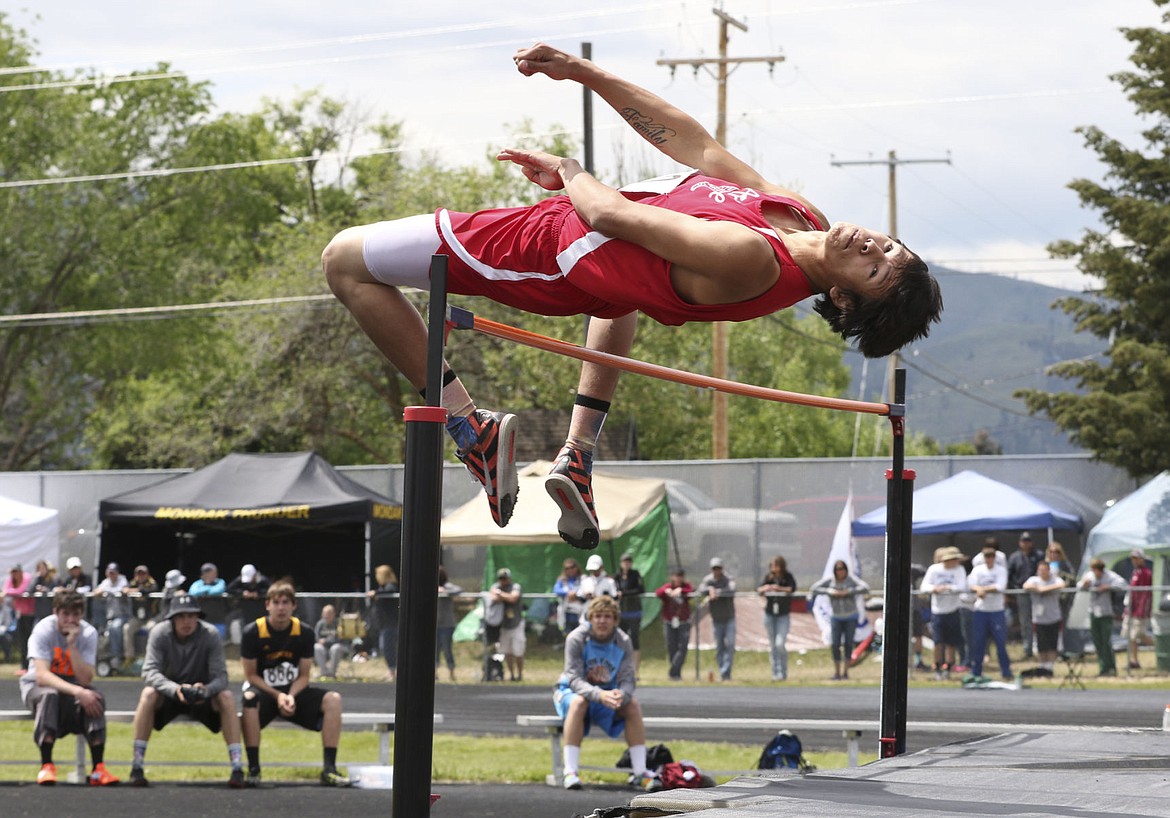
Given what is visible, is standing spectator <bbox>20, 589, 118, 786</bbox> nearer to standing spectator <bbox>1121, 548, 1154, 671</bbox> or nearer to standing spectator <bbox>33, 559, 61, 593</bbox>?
standing spectator <bbox>33, 559, 61, 593</bbox>

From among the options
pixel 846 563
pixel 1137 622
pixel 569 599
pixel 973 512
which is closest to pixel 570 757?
pixel 569 599

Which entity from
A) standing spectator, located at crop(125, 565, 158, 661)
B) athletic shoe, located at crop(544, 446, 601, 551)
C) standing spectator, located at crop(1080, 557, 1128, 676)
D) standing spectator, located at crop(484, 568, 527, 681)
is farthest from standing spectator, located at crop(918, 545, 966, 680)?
athletic shoe, located at crop(544, 446, 601, 551)

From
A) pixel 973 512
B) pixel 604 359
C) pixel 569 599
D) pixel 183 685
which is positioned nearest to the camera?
pixel 604 359

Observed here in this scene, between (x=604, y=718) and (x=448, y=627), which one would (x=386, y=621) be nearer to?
(x=448, y=627)

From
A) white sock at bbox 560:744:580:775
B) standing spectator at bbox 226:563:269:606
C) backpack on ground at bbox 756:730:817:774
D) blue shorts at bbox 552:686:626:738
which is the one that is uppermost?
standing spectator at bbox 226:563:269:606

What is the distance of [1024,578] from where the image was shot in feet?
47.6

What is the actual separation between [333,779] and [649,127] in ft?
21.2

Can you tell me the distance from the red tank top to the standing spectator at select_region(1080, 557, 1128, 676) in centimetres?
1073

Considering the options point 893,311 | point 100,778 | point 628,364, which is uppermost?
point 893,311

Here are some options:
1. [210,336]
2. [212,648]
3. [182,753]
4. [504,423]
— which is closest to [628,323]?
[504,423]

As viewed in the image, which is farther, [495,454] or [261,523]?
[261,523]

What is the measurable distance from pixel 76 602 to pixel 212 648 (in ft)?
3.34

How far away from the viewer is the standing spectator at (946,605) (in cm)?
1340

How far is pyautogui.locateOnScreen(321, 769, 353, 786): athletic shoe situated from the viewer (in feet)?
30.8
